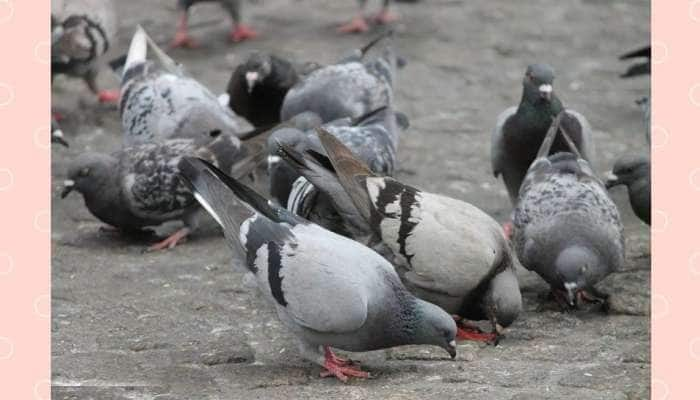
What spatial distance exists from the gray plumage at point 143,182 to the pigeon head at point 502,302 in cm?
232

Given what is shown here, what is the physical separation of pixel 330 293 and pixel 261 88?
13.4 feet

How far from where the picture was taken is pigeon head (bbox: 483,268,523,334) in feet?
20.0

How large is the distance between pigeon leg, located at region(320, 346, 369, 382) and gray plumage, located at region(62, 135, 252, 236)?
2272mm

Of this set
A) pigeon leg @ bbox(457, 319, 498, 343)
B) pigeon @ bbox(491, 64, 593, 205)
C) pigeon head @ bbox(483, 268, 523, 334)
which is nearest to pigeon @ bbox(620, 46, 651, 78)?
pigeon @ bbox(491, 64, 593, 205)

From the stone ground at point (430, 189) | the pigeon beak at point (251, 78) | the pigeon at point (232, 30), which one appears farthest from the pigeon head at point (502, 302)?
the pigeon at point (232, 30)

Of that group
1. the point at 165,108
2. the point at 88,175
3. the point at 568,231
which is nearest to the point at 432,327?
the point at 568,231

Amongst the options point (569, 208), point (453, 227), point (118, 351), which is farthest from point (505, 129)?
point (118, 351)

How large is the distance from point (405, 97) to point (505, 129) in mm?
2681

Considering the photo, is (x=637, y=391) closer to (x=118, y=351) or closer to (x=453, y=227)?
(x=453, y=227)

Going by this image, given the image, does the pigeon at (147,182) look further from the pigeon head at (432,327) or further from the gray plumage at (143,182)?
the pigeon head at (432,327)

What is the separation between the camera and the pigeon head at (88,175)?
305 inches

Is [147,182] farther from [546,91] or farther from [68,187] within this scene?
[546,91]

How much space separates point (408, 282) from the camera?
619 cm

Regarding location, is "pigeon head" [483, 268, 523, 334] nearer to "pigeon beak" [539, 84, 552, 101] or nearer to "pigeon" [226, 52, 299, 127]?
"pigeon beak" [539, 84, 552, 101]
